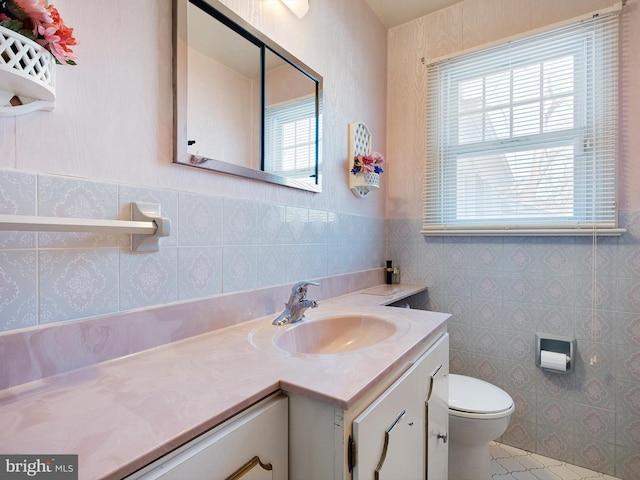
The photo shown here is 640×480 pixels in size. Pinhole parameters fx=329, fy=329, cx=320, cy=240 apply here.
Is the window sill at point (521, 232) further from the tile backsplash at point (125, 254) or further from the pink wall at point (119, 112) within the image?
the pink wall at point (119, 112)

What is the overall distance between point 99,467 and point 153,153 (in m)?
0.74

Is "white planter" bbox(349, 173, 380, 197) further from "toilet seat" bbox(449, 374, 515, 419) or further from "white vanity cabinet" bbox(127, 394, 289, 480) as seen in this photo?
"white vanity cabinet" bbox(127, 394, 289, 480)

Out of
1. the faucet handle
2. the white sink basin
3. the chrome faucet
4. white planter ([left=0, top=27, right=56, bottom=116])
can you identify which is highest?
white planter ([left=0, top=27, right=56, bottom=116])

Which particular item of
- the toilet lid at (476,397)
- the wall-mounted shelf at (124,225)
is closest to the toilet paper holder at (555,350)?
the toilet lid at (476,397)

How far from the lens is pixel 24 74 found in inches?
23.4

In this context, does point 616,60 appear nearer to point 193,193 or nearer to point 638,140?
point 638,140

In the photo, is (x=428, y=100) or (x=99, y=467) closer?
(x=99, y=467)

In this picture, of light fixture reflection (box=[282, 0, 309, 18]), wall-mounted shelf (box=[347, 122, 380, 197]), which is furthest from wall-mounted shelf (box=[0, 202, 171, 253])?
wall-mounted shelf (box=[347, 122, 380, 197])

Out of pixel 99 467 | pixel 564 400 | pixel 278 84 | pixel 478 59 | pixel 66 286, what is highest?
pixel 478 59

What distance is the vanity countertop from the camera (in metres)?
0.47

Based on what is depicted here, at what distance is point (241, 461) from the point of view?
59 cm

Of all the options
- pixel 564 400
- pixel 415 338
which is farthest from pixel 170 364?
pixel 564 400

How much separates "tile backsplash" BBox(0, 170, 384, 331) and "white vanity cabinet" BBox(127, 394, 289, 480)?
0.45 metres

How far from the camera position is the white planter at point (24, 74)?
1.87 feet
